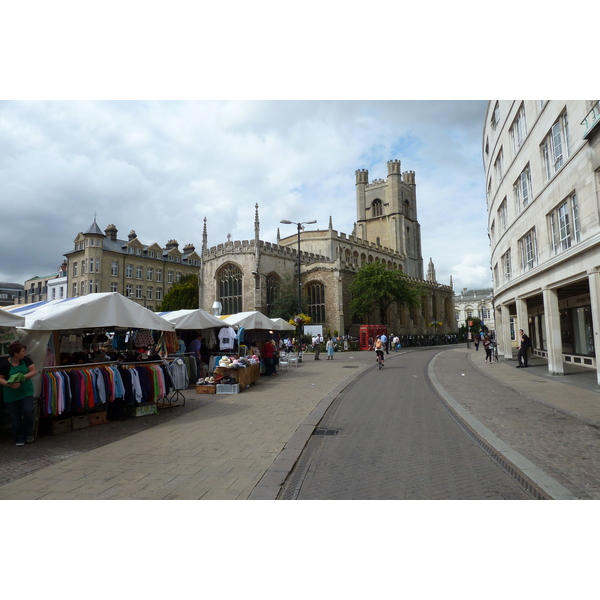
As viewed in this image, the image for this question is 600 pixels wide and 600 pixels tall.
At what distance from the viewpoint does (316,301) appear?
4678 cm

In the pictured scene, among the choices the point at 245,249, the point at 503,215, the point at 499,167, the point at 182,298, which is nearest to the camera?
the point at 499,167

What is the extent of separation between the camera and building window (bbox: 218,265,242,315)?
4688cm

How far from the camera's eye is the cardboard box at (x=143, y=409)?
28.9ft

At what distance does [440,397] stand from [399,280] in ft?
117

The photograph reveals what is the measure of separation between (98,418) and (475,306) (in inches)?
4296

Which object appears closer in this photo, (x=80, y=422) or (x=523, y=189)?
(x=80, y=422)

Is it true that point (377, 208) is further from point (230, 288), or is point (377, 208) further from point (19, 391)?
point (19, 391)

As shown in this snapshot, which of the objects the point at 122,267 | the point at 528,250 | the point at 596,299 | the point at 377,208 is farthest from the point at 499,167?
the point at 377,208

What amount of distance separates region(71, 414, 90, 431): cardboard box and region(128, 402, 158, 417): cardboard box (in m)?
1.08

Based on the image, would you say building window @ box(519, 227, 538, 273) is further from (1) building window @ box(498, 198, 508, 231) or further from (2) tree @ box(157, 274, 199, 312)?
(2) tree @ box(157, 274, 199, 312)

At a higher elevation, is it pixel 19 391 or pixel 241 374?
pixel 19 391

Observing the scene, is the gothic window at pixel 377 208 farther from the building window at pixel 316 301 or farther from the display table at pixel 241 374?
the display table at pixel 241 374

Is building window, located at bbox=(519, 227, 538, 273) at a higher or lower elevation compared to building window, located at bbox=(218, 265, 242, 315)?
lower

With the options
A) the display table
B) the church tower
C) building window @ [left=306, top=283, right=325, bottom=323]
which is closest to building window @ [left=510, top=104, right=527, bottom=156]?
the display table
